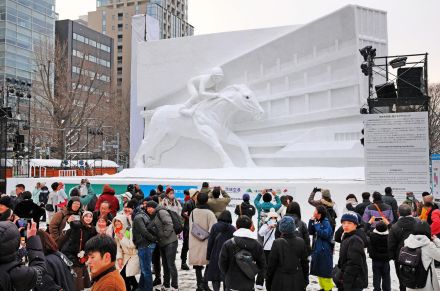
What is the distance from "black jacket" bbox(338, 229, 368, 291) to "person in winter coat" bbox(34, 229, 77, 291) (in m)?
2.36

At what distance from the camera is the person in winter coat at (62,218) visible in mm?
4891

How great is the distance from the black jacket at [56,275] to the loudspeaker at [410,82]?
353 inches

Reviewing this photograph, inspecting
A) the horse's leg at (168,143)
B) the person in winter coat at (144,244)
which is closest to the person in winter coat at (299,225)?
the person in winter coat at (144,244)

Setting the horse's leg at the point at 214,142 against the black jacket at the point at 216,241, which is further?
the horse's leg at the point at 214,142

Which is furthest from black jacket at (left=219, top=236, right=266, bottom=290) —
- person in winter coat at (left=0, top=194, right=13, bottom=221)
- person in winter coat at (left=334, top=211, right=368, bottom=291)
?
person in winter coat at (left=0, top=194, right=13, bottom=221)

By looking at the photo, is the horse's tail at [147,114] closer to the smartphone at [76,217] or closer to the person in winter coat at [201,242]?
the person in winter coat at [201,242]

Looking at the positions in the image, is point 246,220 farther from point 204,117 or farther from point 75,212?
point 204,117

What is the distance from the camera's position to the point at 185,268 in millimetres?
7090

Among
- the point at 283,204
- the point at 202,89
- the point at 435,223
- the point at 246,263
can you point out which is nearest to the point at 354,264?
the point at 246,263

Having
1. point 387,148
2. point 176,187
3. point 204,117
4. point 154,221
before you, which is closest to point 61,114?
point 204,117

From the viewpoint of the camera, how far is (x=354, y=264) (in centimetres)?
411

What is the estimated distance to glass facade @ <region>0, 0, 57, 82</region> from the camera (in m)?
44.4

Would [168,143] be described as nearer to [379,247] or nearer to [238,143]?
[238,143]

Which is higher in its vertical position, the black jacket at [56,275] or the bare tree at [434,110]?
the bare tree at [434,110]
